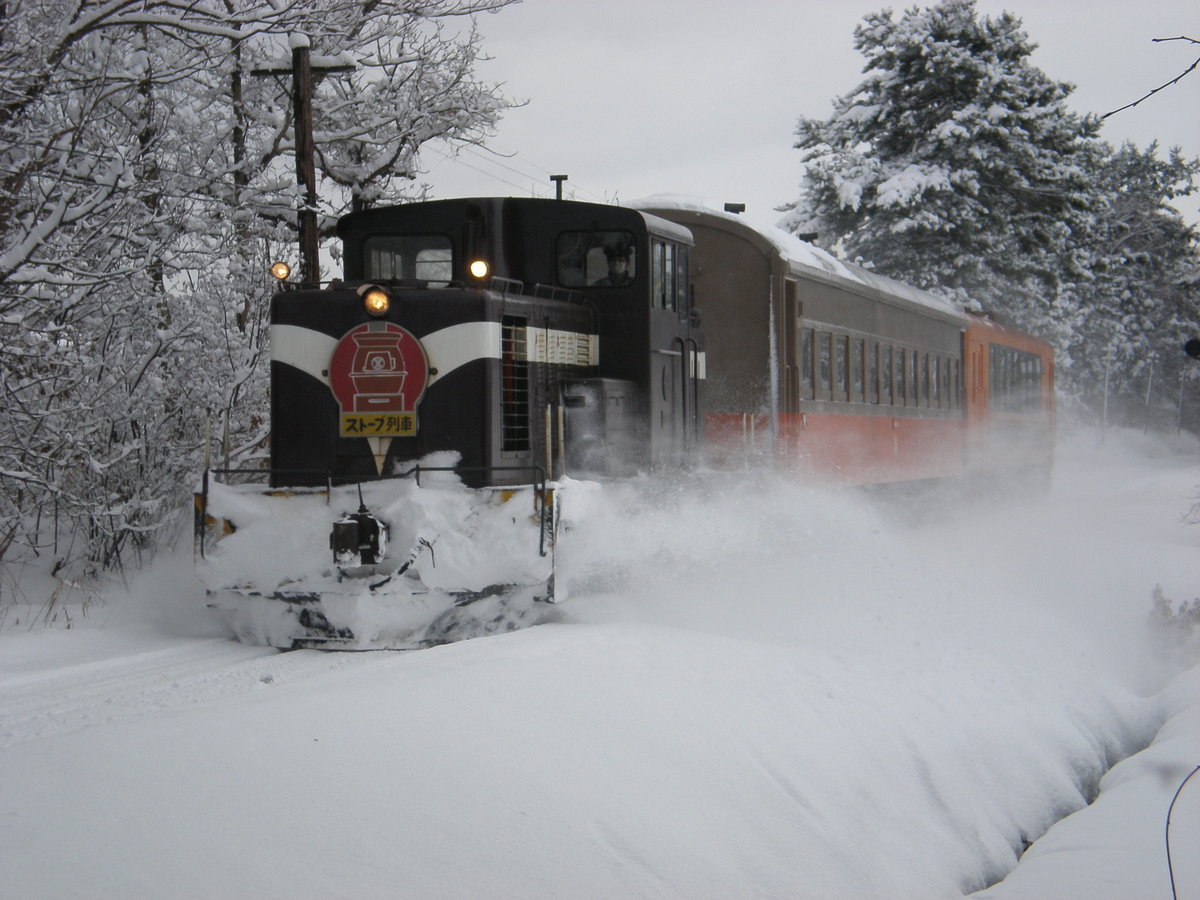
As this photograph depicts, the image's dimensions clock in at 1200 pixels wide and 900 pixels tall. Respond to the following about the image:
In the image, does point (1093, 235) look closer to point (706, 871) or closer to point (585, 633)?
point (585, 633)

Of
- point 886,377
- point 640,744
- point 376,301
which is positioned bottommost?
point 640,744

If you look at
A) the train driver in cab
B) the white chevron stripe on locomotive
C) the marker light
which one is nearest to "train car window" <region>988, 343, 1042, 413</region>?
the train driver in cab

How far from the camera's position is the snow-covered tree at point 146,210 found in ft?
26.9

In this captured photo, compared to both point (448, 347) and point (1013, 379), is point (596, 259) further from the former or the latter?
point (1013, 379)

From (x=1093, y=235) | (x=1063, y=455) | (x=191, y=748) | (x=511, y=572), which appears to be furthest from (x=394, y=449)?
(x=1063, y=455)

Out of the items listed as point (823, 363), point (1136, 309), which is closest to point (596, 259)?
point (823, 363)

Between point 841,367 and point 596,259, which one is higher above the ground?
point 596,259

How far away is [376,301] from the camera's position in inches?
299

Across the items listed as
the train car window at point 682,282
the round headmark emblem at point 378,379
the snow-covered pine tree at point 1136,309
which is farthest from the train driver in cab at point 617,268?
the snow-covered pine tree at point 1136,309

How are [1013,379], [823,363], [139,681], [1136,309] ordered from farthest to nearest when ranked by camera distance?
[1136,309] < [1013,379] < [823,363] < [139,681]

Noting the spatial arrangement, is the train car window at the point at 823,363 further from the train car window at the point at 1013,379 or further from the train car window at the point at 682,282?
the train car window at the point at 1013,379

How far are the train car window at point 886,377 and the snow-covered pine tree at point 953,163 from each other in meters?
14.0

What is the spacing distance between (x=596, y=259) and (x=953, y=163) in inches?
858

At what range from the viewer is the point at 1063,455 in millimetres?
46188
